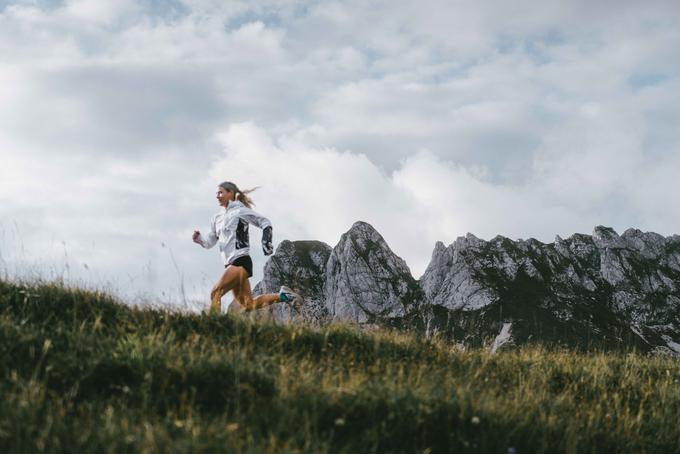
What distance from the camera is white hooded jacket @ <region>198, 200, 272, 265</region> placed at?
12680mm

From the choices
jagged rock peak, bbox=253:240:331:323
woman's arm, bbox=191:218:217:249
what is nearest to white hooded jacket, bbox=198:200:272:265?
woman's arm, bbox=191:218:217:249

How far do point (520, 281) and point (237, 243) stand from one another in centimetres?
13818

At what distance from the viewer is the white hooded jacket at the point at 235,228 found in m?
12.7

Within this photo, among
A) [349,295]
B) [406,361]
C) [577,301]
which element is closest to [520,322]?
[577,301]

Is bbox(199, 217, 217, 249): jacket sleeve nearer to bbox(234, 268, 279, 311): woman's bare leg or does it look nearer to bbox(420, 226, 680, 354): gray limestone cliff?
bbox(234, 268, 279, 311): woman's bare leg

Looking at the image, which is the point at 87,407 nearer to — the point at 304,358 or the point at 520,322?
the point at 304,358

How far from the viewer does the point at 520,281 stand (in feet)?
473

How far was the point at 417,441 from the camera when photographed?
543 cm

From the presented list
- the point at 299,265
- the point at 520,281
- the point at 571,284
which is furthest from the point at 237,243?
the point at 571,284

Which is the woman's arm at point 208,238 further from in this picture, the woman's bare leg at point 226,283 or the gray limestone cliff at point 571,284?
the gray limestone cliff at point 571,284

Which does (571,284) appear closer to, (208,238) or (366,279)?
(366,279)

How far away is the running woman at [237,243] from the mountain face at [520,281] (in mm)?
119770

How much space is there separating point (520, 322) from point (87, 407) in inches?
5176

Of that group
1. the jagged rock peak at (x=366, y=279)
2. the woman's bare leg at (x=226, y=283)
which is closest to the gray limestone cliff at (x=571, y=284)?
the jagged rock peak at (x=366, y=279)
